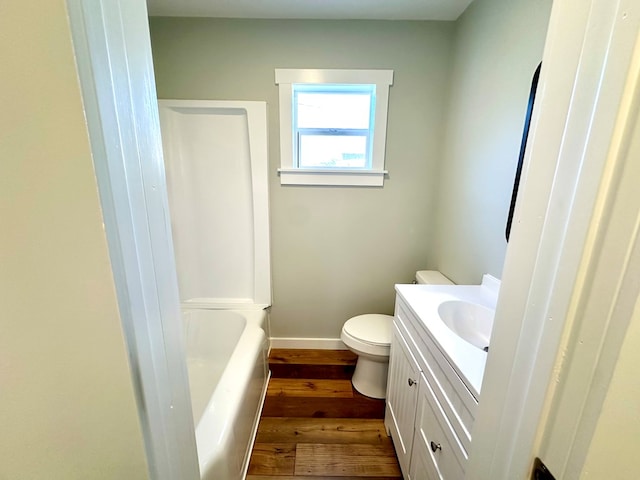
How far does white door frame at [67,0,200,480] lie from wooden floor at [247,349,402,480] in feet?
3.84

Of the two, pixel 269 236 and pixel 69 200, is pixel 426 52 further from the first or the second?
pixel 69 200

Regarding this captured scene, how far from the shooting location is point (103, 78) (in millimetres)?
319

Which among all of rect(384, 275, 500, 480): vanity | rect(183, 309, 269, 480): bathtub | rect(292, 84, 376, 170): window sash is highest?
rect(292, 84, 376, 170): window sash

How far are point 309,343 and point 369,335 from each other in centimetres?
76

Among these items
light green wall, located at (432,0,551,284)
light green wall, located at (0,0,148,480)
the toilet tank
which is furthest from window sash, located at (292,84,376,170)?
light green wall, located at (0,0,148,480)

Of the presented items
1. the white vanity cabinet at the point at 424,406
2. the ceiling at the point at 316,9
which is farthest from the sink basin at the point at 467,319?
the ceiling at the point at 316,9

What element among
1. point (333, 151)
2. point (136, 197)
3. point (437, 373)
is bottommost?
point (437, 373)

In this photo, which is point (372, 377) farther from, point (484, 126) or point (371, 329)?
point (484, 126)

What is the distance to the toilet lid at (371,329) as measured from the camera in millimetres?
1723

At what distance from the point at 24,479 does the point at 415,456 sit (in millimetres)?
1276

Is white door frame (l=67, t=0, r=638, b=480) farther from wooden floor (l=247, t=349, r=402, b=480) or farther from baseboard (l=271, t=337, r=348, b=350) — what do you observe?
baseboard (l=271, t=337, r=348, b=350)

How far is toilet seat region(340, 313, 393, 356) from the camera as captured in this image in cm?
170

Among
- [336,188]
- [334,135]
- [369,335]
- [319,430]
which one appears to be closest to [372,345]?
[369,335]

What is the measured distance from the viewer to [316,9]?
1.68m
